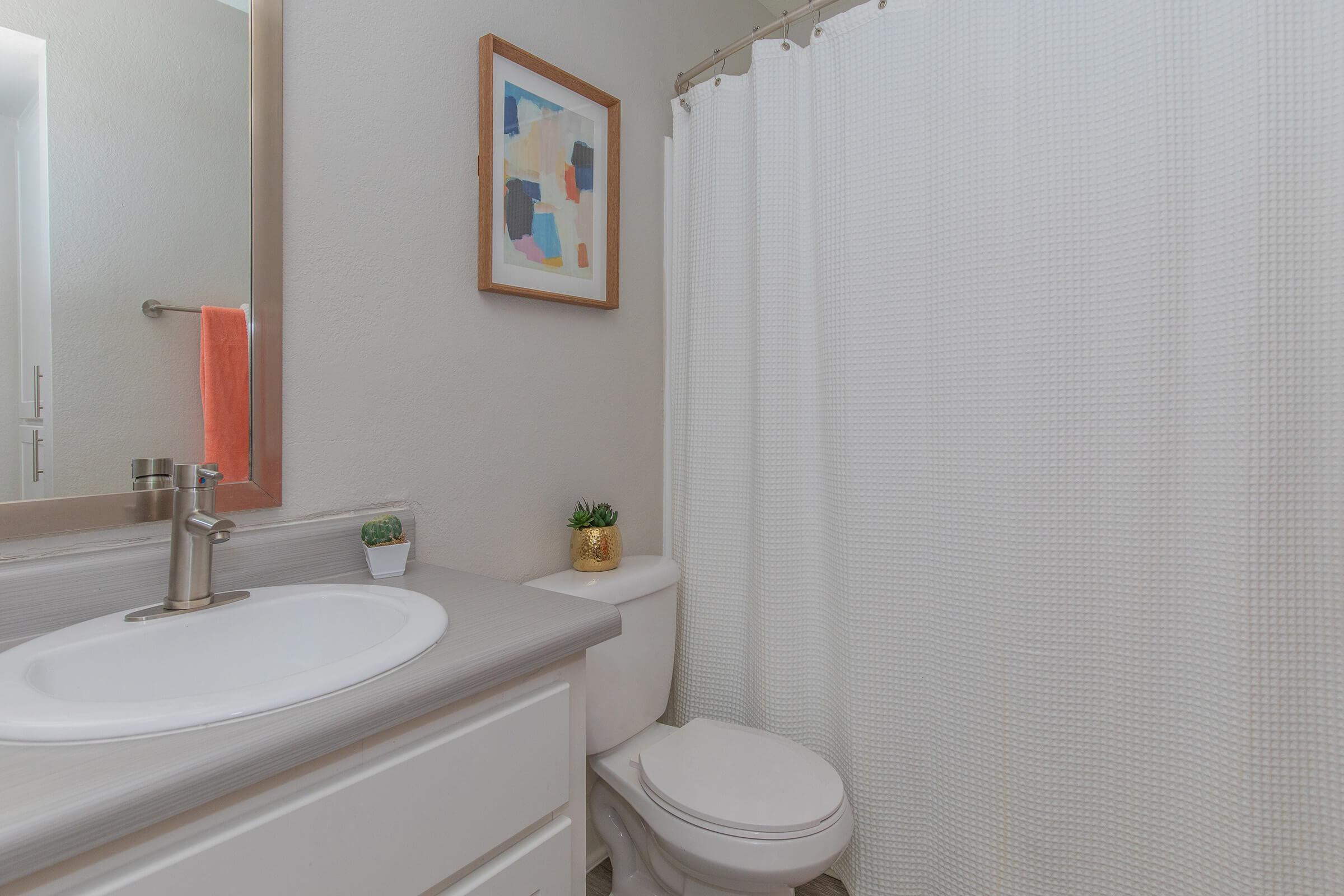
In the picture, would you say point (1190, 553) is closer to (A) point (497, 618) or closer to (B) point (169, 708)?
(A) point (497, 618)

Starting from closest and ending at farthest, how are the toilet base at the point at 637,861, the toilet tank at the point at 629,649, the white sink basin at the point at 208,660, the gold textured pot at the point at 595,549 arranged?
1. the white sink basin at the point at 208,660
2. the toilet base at the point at 637,861
3. the toilet tank at the point at 629,649
4. the gold textured pot at the point at 595,549

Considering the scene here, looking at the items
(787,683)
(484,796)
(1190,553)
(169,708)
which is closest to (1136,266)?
(1190,553)

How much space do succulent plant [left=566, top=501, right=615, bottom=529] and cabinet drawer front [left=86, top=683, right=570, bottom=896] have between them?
2.05 ft

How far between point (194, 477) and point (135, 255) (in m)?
0.32

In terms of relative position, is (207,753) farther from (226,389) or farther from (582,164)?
(582,164)

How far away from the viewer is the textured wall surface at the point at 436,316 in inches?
42.6

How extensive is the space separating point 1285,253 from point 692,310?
3.65 ft

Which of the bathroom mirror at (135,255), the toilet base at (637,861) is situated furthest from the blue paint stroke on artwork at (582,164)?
the toilet base at (637,861)

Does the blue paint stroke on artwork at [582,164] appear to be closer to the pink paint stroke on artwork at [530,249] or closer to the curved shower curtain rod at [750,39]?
the pink paint stroke on artwork at [530,249]

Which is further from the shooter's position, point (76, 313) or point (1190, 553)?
point (1190, 553)

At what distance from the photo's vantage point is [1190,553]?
42.6 inches

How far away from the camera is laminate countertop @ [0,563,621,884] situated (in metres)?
0.46

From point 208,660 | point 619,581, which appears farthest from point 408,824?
point 619,581

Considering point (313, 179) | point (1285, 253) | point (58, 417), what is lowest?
point (58, 417)
